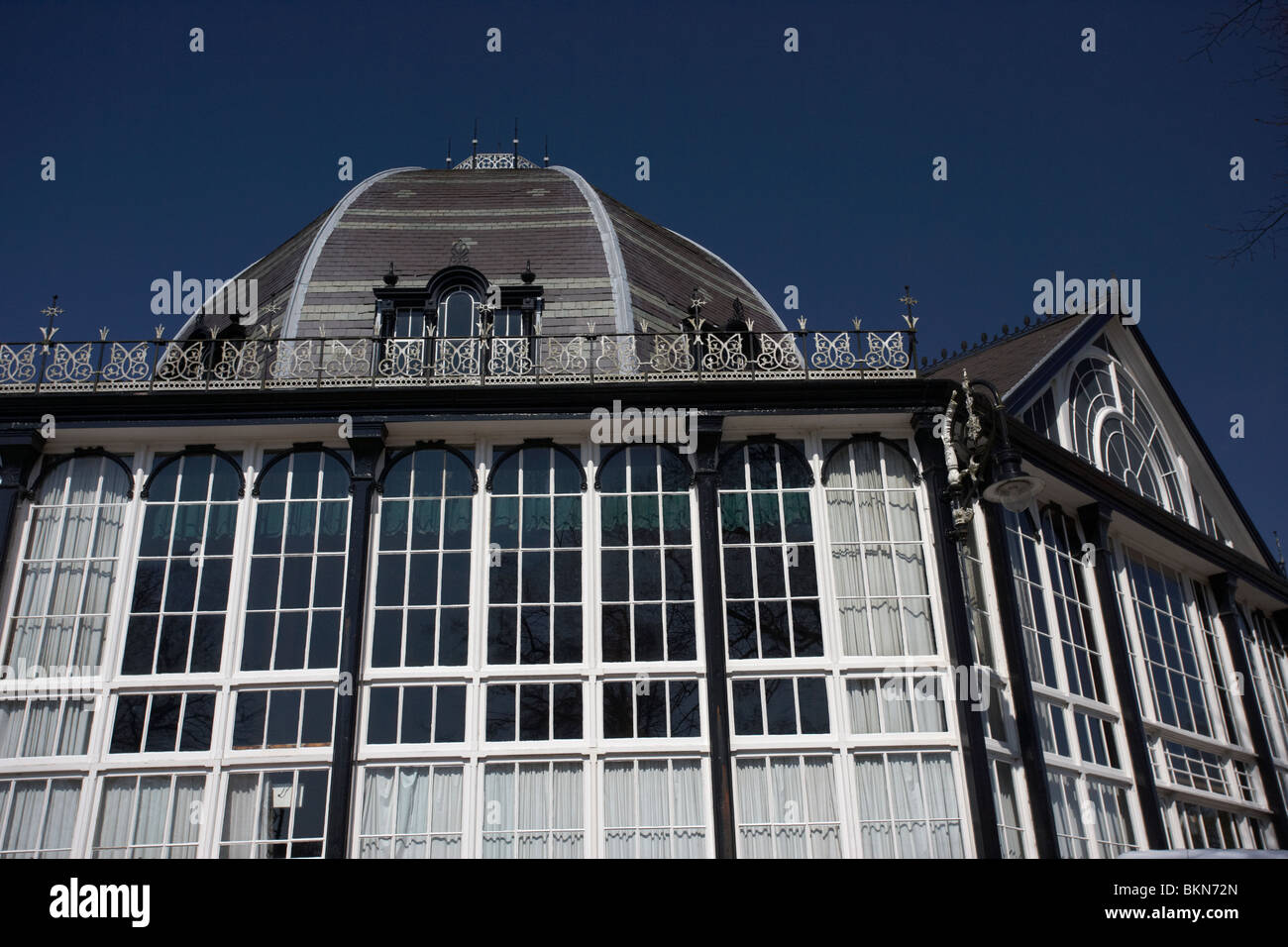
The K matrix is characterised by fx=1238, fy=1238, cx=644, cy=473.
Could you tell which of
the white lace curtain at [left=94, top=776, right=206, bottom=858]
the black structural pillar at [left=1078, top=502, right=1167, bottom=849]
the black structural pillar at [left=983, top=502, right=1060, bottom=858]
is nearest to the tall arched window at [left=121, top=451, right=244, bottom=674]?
the white lace curtain at [left=94, top=776, right=206, bottom=858]

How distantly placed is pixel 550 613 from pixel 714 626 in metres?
2.02

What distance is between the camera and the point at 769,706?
1484cm

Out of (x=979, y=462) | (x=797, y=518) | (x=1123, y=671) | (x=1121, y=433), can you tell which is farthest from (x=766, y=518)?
(x=1121, y=433)

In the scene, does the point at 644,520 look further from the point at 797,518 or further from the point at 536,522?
the point at 797,518

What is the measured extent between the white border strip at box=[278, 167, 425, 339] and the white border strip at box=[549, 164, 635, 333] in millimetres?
3953

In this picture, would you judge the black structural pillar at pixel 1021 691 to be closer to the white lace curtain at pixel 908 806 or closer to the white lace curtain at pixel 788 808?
the white lace curtain at pixel 908 806

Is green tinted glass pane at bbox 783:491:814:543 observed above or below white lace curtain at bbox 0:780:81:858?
above

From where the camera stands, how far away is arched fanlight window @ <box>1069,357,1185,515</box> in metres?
20.9

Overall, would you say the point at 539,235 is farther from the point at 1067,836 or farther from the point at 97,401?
the point at 1067,836

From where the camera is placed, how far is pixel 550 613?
15.2 meters

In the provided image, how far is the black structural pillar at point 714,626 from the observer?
46.3 feet

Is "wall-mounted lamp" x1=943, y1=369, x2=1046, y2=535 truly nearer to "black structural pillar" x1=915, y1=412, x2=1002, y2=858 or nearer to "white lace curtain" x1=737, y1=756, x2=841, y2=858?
"black structural pillar" x1=915, y1=412, x2=1002, y2=858
